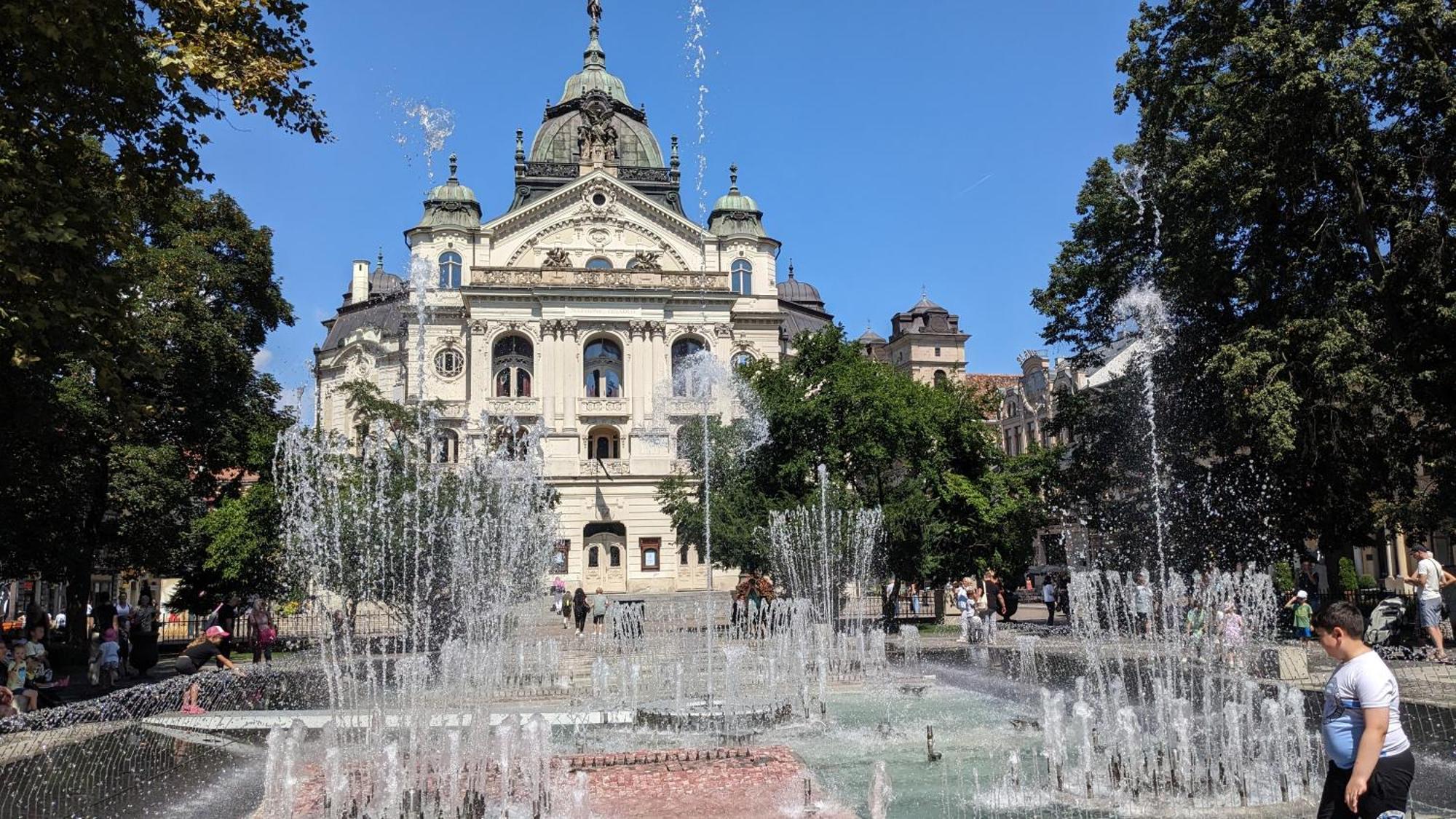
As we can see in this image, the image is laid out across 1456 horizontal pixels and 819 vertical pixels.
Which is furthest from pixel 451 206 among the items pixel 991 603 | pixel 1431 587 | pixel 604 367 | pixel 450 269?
pixel 1431 587

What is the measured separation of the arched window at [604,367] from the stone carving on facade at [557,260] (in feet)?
13.9

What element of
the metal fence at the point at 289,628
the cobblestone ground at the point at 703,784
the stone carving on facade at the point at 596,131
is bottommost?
the metal fence at the point at 289,628

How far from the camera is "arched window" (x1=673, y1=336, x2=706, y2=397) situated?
183 ft

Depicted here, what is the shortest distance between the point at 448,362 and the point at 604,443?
9237 mm

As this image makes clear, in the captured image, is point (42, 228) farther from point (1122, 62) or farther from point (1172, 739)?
point (1122, 62)

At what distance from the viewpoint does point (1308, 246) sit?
23.0 m

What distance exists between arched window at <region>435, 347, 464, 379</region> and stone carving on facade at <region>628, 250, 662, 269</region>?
1029 centimetres

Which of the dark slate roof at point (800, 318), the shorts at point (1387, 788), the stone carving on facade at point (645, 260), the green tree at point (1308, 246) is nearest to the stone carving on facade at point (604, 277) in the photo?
the stone carving on facade at point (645, 260)

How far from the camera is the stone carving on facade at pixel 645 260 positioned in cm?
5709

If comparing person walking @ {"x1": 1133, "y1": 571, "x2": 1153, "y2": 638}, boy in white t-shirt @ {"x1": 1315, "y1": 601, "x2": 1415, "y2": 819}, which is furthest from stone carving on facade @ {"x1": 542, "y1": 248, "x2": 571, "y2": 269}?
boy in white t-shirt @ {"x1": 1315, "y1": 601, "x2": 1415, "y2": 819}

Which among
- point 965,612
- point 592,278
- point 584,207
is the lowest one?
point 965,612

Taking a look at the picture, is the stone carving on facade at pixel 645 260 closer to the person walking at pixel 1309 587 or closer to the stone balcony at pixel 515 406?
the stone balcony at pixel 515 406

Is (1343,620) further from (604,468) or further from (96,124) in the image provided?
(604,468)

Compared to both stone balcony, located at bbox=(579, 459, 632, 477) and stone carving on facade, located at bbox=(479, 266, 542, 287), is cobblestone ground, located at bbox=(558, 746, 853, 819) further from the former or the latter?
stone carving on facade, located at bbox=(479, 266, 542, 287)
